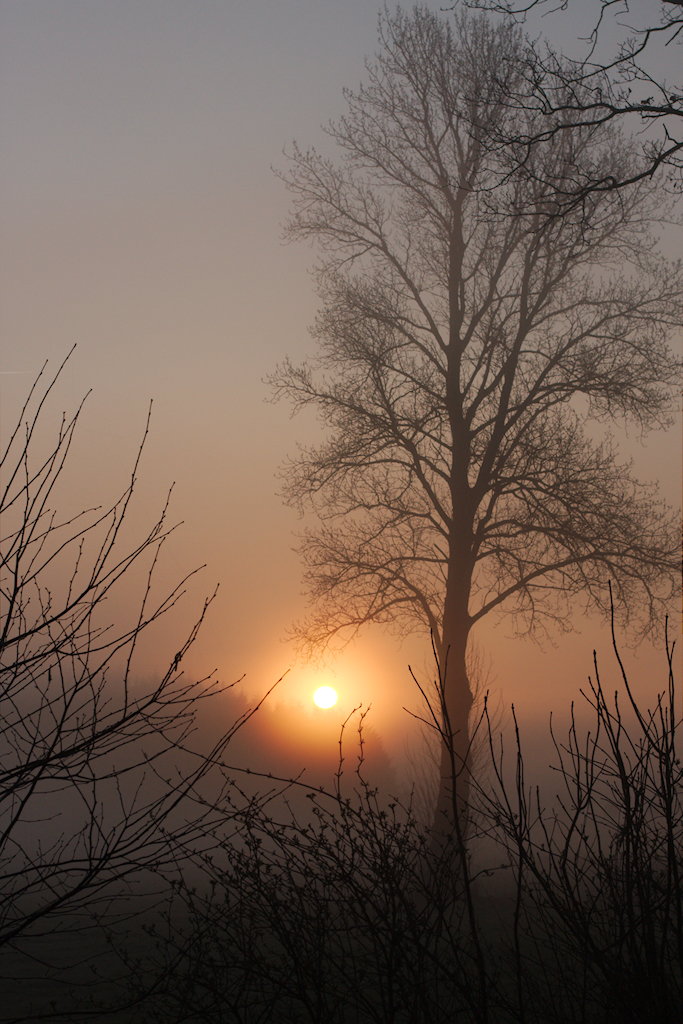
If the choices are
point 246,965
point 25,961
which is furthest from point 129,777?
point 246,965

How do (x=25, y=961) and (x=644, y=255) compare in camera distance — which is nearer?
(x=25, y=961)

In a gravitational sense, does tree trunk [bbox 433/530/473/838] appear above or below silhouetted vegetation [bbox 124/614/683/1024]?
above

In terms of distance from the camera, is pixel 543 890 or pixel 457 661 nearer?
pixel 543 890

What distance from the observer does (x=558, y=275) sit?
10945 millimetres

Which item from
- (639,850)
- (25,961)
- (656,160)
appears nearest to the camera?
(639,850)

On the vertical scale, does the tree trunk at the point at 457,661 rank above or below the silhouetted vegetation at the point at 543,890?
above

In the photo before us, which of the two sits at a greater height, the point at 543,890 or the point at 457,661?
the point at 457,661

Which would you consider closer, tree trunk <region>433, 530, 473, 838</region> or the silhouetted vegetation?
the silhouetted vegetation

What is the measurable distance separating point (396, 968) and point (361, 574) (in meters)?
7.78

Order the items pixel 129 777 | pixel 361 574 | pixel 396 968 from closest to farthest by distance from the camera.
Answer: pixel 396 968
pixel 361 574
pixel 129 777

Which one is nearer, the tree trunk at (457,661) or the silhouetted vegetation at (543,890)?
the silhouetted vegetation at (543,890)

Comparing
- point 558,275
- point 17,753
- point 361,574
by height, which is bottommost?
point 17,753

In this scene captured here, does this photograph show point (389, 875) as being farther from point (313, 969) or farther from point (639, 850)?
point (639, 850)

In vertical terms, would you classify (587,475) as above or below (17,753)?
above
